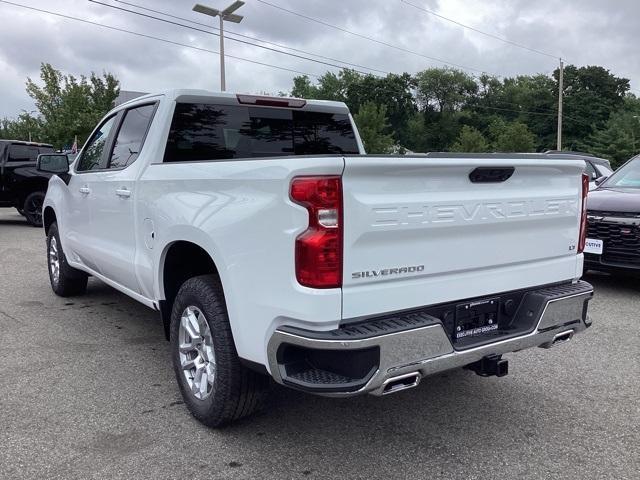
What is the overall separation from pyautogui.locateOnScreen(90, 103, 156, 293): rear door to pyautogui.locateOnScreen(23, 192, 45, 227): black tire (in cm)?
1039

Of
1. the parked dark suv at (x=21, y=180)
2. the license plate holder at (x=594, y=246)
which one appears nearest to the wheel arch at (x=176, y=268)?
the license plate holder at (x=594, y=246)

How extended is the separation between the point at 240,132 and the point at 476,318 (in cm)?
226

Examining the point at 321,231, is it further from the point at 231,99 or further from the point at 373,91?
the point at 373,91

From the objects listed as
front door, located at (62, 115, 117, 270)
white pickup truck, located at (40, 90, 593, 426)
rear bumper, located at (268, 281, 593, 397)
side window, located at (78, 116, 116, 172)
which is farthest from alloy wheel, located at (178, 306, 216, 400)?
side window, located at (78, 116, 116, 172)

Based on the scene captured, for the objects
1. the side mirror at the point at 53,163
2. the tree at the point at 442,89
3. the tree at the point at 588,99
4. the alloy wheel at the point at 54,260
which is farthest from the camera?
the tree at the point at 442,89

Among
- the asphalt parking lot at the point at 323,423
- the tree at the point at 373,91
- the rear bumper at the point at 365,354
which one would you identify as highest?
the tree at the point at 373,91

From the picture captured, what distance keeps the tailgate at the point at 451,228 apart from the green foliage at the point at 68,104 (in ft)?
95.7

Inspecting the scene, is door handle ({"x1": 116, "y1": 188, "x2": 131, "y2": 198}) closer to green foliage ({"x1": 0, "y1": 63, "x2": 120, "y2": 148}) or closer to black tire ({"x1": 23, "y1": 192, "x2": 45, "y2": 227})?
black tire ({"x1": 23, "y1": 192, "x2": 45, "y2": 227})

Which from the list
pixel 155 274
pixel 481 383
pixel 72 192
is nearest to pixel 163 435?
pixel 155 274

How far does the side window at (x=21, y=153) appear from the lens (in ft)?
45.8

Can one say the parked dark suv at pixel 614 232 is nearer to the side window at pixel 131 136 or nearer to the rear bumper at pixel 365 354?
the rear bumper at pixel 365 354

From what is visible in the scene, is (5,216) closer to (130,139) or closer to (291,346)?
(130,139)

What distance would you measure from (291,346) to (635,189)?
6179 millimetres

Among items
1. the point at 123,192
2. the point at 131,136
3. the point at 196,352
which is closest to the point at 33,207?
the point at 131,136
